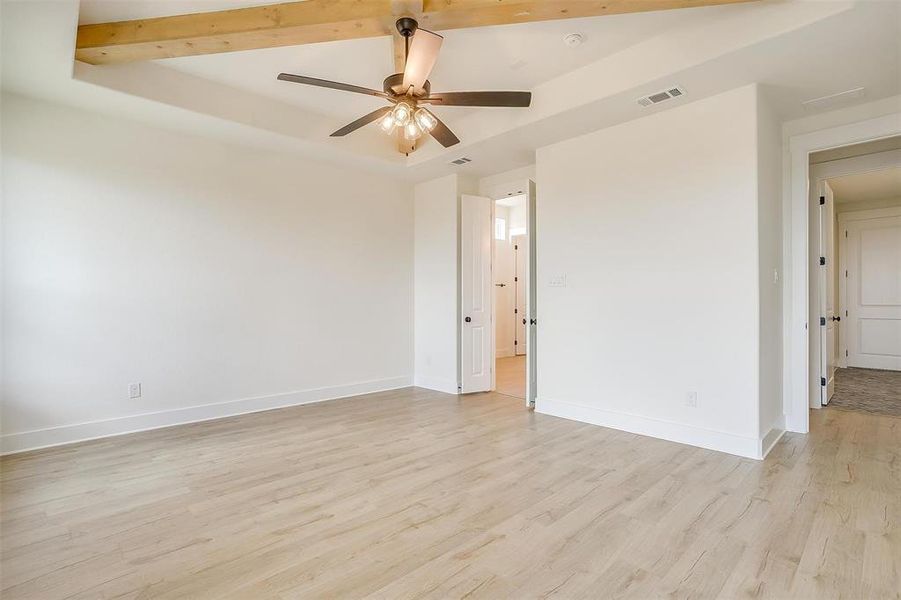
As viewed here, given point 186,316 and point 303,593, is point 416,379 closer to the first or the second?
point 186,316

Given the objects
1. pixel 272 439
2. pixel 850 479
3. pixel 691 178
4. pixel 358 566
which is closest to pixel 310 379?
pixel 272 439

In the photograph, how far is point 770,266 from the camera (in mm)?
3512

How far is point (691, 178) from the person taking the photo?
3475 millimetres

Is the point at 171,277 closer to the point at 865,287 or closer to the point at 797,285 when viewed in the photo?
the point at 797,285

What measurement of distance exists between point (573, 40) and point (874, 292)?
748 centimetres

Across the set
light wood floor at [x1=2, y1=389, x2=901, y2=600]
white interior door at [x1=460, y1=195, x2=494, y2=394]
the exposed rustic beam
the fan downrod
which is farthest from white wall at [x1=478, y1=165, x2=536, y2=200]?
light wood floor at [x1=2, y1=389, x2=901, y2=600]

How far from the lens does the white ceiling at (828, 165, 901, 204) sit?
562 centimetres

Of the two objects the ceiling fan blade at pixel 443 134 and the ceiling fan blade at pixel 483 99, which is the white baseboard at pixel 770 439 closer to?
the ceiling fan blade at pixel 483 99

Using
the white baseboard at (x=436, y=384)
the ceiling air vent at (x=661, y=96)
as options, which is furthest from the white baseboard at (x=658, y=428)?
the ceiling air vent at (x=661, y=96)

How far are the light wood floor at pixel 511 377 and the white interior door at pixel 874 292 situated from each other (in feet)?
18.4

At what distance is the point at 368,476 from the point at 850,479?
3.19 meters

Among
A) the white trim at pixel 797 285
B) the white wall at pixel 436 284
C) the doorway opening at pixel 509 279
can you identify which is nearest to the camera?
the white trim at pixel 797 285

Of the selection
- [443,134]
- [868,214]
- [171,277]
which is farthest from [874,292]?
[171,277]

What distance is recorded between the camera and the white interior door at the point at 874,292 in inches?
271
